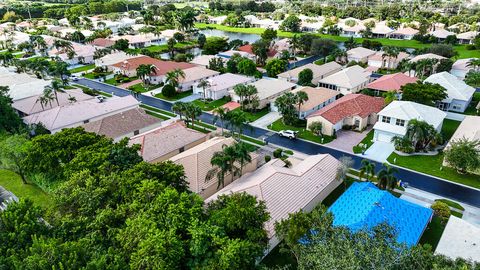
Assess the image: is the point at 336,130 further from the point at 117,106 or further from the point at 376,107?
the point at 117,106

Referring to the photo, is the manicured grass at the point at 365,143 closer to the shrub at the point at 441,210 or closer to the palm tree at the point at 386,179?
the palm tree at the point at 386,179

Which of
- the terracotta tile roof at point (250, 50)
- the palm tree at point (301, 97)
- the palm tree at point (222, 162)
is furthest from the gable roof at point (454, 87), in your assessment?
the terracotta tile roof at point (250, 50)

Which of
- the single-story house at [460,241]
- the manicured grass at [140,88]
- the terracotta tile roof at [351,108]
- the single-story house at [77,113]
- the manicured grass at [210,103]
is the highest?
the terracotta tile roof at [351,108]

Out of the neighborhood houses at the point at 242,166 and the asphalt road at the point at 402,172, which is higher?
the neighborhood houses at the point at 242,166

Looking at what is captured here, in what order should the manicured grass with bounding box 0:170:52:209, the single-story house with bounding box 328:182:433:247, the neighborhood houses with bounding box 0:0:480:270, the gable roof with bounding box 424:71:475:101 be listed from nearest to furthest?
the neighborhood houses with bounding box 0:0:480:270
the single-story house with bounding box 328:182:433:247
the manicured grass with bounding box 0:170:52:209
the gable roof with bounding box 424:71:475:101

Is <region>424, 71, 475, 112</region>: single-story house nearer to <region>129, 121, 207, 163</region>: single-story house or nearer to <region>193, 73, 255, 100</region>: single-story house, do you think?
<region>193, 73, 255, 100</region>: single-story house

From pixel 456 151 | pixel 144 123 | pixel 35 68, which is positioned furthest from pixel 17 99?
pixel 456 151

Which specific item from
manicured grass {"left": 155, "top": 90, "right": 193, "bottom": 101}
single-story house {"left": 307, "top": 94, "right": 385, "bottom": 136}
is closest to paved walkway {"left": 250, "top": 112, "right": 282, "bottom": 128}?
single-story house {"left": 307, "top": 94, "right": 385, "bottom": 136}

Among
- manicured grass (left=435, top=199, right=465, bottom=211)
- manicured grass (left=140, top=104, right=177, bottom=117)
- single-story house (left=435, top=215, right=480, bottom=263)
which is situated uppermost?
single-story house (left=435, top=215, right=480, bottom=263)
